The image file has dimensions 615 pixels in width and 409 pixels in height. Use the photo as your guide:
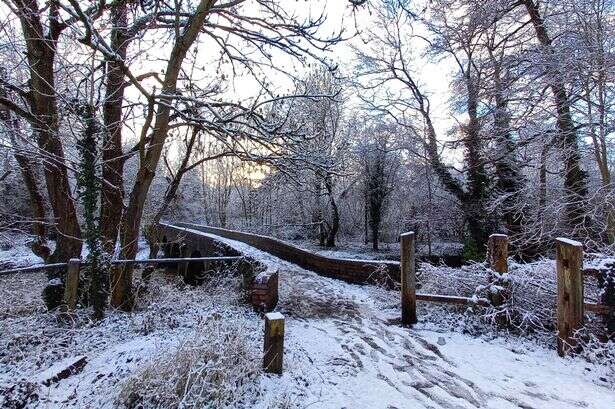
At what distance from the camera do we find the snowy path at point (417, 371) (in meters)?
3.49

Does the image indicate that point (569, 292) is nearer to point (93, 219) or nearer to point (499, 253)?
point (499, 253)

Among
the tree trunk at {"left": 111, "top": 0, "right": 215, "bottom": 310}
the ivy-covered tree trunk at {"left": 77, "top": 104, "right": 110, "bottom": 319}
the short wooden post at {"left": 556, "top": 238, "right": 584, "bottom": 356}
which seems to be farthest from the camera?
the tree trunk at {"left": 111, "top": 0, "right": 215, "bottom": 310}

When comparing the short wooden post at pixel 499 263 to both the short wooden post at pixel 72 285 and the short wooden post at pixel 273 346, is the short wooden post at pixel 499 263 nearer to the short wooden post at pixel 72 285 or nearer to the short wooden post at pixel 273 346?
the short wooden post at pixel 273 346

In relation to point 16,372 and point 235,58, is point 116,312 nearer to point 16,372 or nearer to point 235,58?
point 16,372

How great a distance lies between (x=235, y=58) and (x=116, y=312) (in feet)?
16.6

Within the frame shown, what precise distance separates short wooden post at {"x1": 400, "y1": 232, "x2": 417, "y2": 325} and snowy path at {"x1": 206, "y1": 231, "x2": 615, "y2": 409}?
0.20m

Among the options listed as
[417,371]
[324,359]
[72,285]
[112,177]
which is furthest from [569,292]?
[112,177]

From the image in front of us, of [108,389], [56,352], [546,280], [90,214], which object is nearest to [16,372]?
[56,352]

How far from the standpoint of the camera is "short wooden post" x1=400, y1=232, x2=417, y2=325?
557 centimetres

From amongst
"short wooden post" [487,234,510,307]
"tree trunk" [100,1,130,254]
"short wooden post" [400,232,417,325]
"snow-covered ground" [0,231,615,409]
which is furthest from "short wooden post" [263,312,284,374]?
"tree trunk" [100,1,130,254]

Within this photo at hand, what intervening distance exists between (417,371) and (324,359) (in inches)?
40.2

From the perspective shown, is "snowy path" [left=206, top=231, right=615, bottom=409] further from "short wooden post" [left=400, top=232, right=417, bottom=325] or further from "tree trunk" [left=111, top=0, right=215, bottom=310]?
"tree trunk" [left=111, top=0, right=215, bottom=310]

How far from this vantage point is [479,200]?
15914 mm

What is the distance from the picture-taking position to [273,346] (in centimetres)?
382
